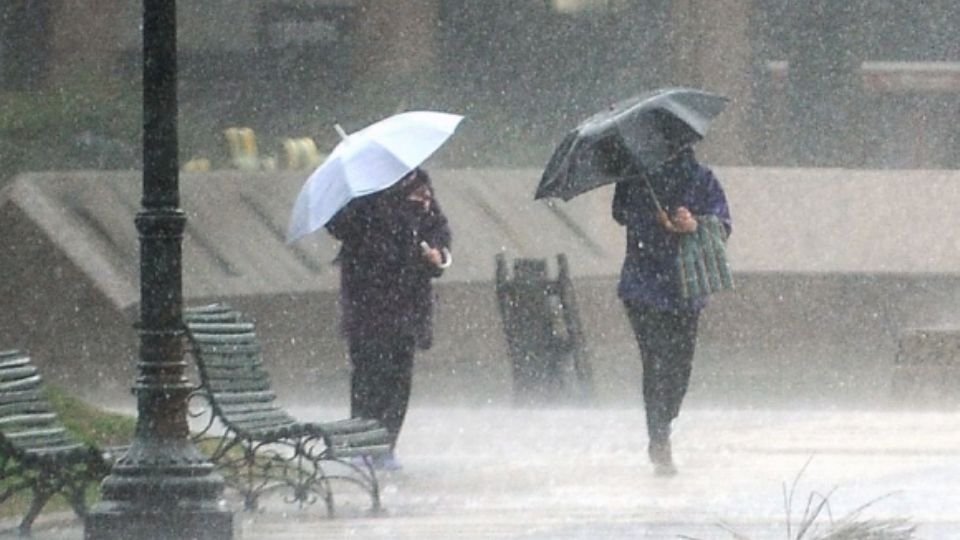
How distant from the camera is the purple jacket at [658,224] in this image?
1302 centimetres

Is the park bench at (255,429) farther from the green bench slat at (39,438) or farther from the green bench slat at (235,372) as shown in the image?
the green bench slat at (39,438)

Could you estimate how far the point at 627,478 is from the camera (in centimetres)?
1330

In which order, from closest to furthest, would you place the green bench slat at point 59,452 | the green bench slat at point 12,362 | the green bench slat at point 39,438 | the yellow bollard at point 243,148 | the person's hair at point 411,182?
the green bench slat at point 59,452
the green bench slat at point 39,438
the green bench slat at point 12,362
the person's hair at point 411,182
the yellow bollard at point 243,148

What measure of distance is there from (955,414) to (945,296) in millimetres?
6093

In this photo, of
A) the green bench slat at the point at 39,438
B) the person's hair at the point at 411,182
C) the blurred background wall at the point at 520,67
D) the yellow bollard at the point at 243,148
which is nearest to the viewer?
the green bench slat at the point at 39,438

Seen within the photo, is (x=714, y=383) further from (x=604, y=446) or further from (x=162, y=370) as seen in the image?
(x=162, y=370)

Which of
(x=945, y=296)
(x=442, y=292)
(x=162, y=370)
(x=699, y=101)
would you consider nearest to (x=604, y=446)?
(x=699, y=101)

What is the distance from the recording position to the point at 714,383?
63.9ft

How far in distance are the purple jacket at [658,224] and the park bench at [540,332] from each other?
386cm

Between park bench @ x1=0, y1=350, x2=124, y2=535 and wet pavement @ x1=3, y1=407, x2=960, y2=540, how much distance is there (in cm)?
17

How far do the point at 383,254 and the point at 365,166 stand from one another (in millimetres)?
398

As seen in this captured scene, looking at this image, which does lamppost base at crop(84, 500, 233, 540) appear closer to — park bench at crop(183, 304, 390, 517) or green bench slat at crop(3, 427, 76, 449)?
green bench slat at crop(3, 427, 76, 449)

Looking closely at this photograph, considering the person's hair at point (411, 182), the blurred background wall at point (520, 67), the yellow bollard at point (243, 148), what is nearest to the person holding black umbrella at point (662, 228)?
the person's hair at point (411, 182)

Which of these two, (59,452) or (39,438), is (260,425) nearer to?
(39,438)
